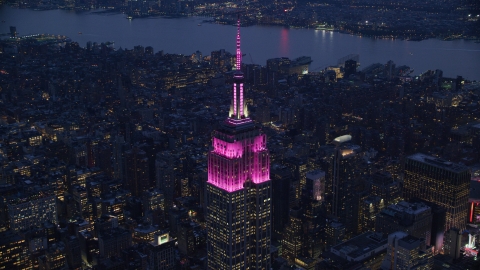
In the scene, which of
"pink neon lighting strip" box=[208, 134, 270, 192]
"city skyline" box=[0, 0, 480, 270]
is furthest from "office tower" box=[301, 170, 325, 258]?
"pink neon lighting strip" box=[208, 134, 270, 192]

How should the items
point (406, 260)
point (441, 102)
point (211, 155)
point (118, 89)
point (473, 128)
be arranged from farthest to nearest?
point (118, 89)
point (441, 102)
point (473, 128)
point (406, 260)
point (211, 155)

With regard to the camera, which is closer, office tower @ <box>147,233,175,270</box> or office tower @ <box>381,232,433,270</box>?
office tower @ <box>381,232,433,270</box>

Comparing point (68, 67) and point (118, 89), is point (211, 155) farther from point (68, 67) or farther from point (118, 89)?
point (68, 67)

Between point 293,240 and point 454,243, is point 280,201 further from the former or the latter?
point 454,243

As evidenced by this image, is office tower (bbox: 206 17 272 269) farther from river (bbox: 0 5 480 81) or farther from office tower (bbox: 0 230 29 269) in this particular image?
river (bbox: 0 5 480 81)

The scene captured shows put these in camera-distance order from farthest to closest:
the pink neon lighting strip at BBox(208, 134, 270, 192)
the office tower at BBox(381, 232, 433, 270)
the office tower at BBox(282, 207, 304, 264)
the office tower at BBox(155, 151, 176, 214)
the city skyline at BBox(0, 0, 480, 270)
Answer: the office tower at BBox(155, 151, 176, 214) → the office tower at BBox(282, 207, 304, 264) → the city skyline at BBox(0, 0, 480, 270) → the office tower at BBox(381, 232, 433, 270) → the pink neon lighting strip at BBox(208, 134, 270, 192)

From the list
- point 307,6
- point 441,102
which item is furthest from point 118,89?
point 307,6
